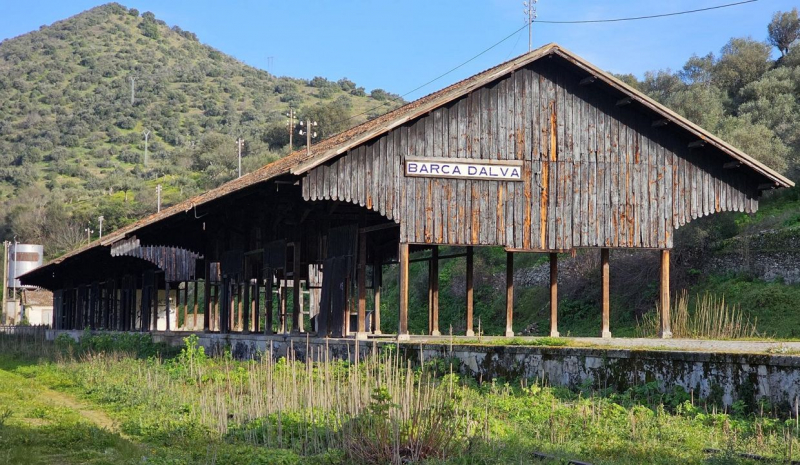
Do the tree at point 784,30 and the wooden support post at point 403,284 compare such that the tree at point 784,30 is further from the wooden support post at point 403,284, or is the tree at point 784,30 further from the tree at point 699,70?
the wooden support post at point 403,284

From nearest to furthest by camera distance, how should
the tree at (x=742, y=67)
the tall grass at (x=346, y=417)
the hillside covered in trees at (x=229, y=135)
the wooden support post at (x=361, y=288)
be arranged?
the tall grass at (x=346, y=417), the wooden support post at (x=361, y=288), the hillside covered in trees at (x=229, y=135), the tree at (x=742, y=67)

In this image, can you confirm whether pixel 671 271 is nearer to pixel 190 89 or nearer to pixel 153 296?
pixel 153 296

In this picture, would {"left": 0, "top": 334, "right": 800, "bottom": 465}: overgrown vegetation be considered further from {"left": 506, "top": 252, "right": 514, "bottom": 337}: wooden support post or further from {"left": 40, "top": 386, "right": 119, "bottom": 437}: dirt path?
{"left": 506, "top": 252, "right": 514, "bottom": 337}: wooden support post

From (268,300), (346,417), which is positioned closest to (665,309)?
(268,300)

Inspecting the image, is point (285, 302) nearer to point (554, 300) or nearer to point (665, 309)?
point (554, 300)

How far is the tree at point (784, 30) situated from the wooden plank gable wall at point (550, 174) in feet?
103

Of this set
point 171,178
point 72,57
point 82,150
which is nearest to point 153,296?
point 171,178

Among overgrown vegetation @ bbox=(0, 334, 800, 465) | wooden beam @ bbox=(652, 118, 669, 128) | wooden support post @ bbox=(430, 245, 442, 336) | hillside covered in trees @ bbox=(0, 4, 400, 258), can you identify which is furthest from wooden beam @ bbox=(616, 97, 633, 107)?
hillside covered in trees @ bbox=(0, 4, 400, 258)

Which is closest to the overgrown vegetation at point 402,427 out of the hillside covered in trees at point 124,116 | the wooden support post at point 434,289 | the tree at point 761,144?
the wooden support post at point 434,289

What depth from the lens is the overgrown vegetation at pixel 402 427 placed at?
32.8ft

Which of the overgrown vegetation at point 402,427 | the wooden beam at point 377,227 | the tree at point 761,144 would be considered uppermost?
the tree at point 761,144

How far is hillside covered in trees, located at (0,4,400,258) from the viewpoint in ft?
273

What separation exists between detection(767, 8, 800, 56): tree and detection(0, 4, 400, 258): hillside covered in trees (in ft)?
101

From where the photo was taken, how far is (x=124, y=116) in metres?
120
